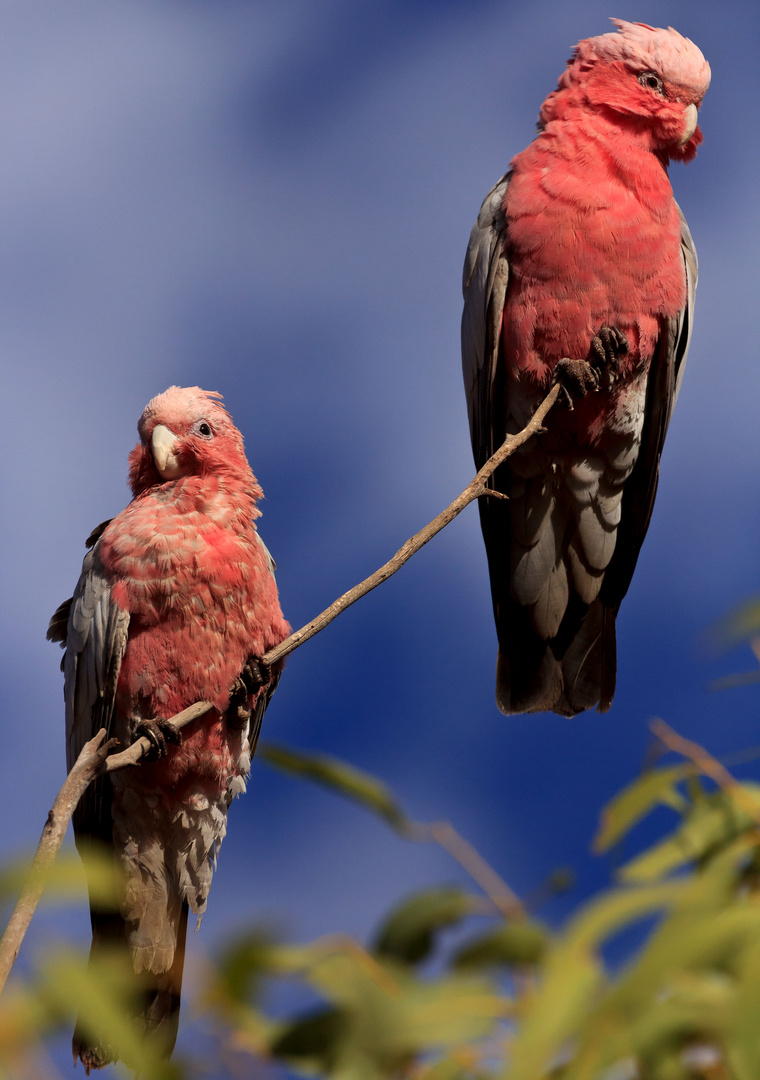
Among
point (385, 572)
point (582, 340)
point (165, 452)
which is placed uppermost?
point (165, 452)

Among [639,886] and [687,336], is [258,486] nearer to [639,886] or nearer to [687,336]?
[687,336]

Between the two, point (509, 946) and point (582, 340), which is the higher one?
point (582, 340)

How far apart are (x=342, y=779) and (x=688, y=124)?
12.9 ft

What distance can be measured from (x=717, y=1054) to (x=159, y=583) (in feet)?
9.51

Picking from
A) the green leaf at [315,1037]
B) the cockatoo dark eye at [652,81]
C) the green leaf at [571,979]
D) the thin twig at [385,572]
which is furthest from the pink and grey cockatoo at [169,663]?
the green leaf at [571,979]

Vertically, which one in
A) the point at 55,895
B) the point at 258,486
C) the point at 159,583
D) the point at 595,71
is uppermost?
the point at 595,71

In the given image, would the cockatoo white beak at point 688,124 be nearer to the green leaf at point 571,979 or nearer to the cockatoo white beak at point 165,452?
the cockatoo white beak at point 165,452

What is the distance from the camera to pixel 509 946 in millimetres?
892

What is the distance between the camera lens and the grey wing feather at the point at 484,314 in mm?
4059

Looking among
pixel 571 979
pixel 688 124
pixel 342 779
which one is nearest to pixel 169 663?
pixel 342 779

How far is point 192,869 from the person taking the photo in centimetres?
398

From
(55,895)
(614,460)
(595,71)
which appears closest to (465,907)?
(55,895)

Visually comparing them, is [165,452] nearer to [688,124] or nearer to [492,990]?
[688,124]

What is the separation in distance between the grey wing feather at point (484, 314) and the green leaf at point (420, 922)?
10.8 ft
